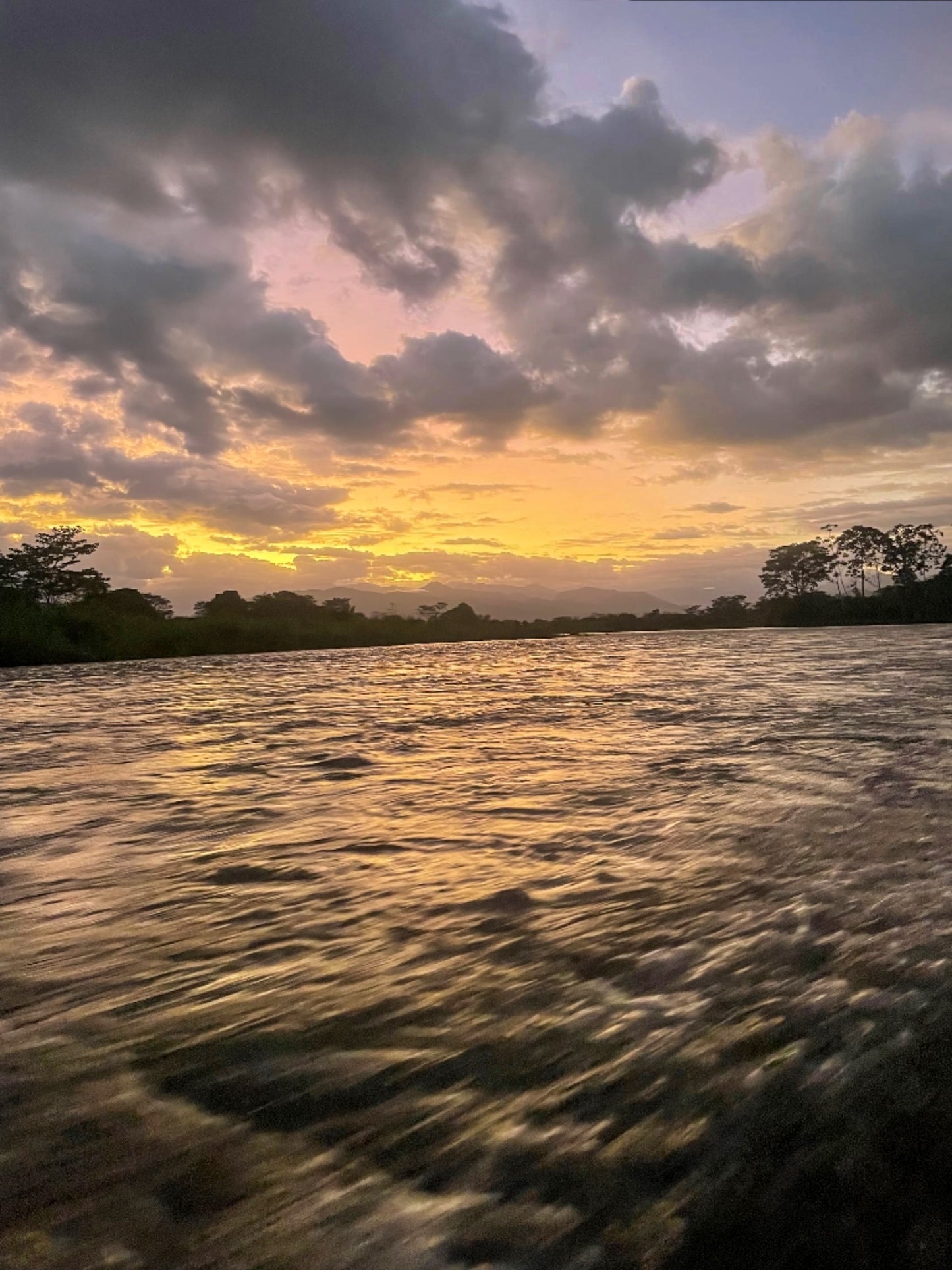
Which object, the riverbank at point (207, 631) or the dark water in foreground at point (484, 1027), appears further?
the riverbank at point (207, 631)

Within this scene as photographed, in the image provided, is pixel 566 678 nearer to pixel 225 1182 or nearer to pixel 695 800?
pixel 695 800

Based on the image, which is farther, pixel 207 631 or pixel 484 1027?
pixel 207 631

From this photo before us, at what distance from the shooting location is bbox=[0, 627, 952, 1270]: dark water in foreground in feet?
4.33

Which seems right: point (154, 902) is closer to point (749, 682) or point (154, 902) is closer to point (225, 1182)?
point (225, 1182)

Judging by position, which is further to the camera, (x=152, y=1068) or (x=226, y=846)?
(x=226, y=846)

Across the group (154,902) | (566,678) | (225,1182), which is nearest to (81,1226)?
(225,1182)

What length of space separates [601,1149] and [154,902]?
219cm

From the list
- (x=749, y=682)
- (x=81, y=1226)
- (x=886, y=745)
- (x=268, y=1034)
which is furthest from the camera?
(x=749, y=682)

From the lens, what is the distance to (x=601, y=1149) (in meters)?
1.48

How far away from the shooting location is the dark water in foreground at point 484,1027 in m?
1.32

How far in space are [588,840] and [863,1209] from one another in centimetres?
252

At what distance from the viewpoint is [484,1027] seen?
1.98 m

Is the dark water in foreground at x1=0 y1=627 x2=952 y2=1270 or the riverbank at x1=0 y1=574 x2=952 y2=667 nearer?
the dark water in foreground at x1=0 y1=627 x2=952 y2=1270

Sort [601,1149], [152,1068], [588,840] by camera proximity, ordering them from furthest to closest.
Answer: [588,840]
[152,1068]
[601,1149]
